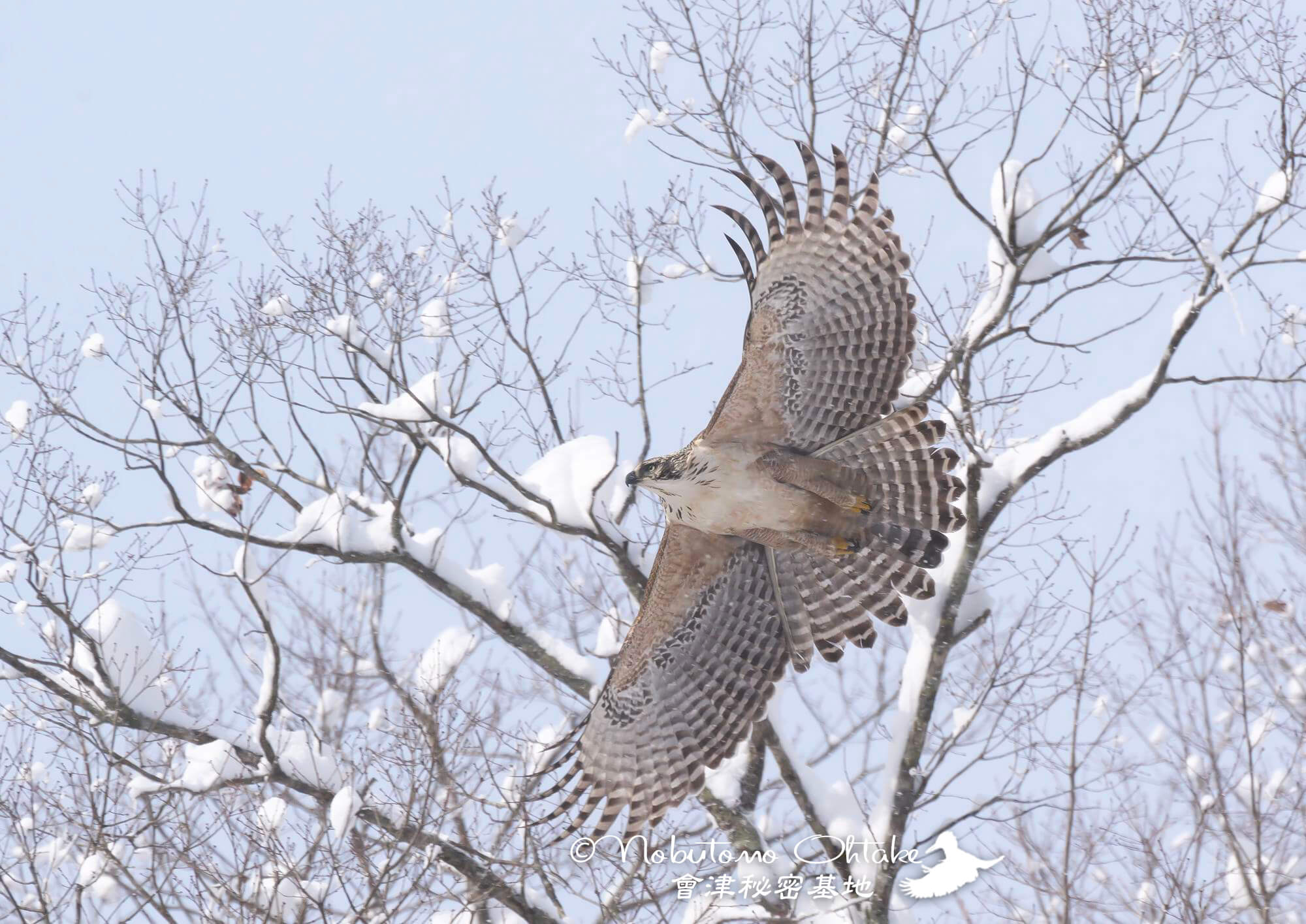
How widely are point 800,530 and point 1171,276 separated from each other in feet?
12.3

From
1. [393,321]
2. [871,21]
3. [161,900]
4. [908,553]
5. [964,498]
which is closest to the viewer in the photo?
[161,900]

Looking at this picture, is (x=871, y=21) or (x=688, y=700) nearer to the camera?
(x=688, y=700)

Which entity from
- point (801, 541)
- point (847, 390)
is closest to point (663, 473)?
point (801, 541)

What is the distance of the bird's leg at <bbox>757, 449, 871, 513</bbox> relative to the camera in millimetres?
8234

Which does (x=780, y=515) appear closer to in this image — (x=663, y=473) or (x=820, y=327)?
(x=663, y=473)

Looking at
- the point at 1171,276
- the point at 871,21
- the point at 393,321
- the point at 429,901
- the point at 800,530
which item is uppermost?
the point at 871,21

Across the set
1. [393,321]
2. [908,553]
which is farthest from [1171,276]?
[393,321]

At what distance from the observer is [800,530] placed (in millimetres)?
8477

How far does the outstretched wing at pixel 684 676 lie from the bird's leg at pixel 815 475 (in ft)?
2.58

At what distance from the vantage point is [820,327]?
8055 millimetres

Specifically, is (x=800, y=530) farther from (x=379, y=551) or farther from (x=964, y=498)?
(x=379, y=551)

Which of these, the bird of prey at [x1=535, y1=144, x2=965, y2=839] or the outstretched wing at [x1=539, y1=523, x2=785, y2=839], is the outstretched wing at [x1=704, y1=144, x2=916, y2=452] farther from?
the outstretched wing at [x1=539, y1=523, x2=785, y2=839]

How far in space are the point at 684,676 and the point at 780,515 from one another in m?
1.37

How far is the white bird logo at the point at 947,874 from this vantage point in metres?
9.28
